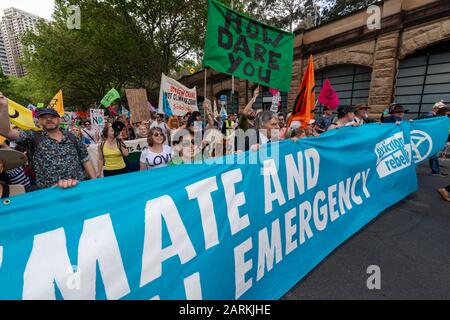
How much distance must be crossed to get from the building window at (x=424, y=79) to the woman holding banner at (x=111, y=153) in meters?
11.4

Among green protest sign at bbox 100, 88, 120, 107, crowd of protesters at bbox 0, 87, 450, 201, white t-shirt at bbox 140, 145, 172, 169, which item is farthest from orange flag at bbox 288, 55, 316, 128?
green protest sign at bbox 100, 88, 120, 107

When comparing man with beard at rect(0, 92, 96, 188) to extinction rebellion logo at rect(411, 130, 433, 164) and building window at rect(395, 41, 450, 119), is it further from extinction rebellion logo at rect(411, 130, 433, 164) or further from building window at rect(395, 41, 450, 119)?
building window at rect(395, 41, 450, 119)

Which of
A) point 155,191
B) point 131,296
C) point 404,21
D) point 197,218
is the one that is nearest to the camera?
point 131,296

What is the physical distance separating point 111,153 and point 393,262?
4251mm

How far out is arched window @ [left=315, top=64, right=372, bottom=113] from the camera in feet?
37.9

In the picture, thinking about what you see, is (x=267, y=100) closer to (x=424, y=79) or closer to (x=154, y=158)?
(x=424, y=79)

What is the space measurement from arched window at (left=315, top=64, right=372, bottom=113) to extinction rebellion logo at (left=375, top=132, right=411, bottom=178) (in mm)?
8597

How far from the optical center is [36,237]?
1281 millimetres

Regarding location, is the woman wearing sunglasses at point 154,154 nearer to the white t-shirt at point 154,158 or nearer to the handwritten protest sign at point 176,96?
the white t-shirt at point 154,158

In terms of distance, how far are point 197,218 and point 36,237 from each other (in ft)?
3.11

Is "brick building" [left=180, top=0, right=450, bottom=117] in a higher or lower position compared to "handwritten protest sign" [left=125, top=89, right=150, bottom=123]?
higher

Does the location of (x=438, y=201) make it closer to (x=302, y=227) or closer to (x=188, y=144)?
(x=302, y=227)

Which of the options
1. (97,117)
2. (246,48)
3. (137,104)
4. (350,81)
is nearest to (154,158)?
(246,48)

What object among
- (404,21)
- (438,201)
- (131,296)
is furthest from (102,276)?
(404,21)
